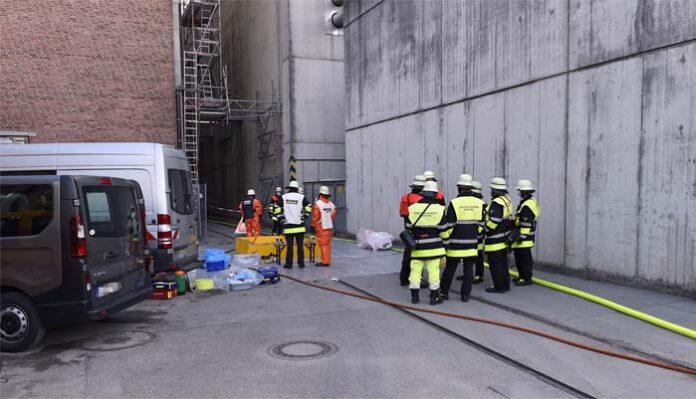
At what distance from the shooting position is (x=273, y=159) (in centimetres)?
2233

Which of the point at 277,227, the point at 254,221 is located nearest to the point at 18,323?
the point at 254,221

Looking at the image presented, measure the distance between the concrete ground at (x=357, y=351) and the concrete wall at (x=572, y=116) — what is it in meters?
1.10

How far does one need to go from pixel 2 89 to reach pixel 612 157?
59.2 feet

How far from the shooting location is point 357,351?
5508mm

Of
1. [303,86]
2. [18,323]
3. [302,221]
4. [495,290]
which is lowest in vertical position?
[495,290]

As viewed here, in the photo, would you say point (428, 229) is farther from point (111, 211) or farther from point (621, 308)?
point (111, 211)

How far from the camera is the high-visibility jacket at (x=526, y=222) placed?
8.18m

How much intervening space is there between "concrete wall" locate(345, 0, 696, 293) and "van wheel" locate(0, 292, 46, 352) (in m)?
8.07

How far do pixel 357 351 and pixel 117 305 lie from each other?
276 cm

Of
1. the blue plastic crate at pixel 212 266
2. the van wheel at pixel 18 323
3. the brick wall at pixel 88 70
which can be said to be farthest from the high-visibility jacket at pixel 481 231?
the brick wall at pixel 88 70

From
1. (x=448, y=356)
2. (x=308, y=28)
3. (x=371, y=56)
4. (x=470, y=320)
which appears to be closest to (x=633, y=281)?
(x=470, y=320)

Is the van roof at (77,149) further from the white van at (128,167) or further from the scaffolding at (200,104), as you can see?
the scaffolding at (200,104)

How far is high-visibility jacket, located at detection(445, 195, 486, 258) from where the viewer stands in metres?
7.45

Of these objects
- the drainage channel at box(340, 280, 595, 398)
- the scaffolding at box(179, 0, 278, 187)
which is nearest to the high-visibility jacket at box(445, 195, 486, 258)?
the drainage channel at box(340, 280, 595, 398)
